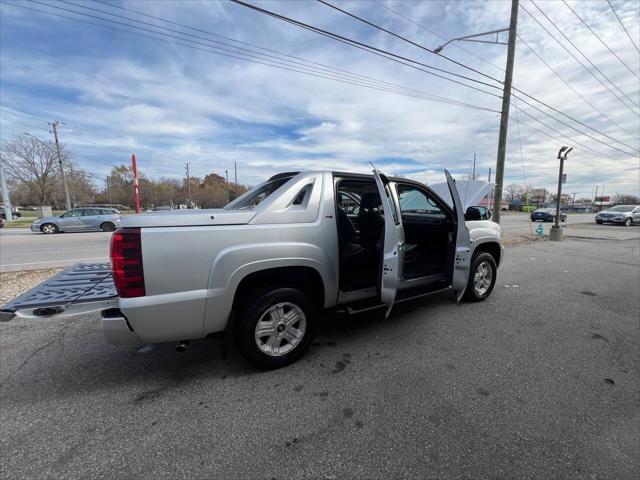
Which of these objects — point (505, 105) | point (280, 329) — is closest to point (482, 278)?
point (280, 329)

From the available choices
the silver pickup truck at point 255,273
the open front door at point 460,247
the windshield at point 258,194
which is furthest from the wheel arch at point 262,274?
the open front door at point 460,247

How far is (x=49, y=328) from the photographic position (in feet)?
12.2

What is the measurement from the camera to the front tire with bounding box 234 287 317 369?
2.59 meters

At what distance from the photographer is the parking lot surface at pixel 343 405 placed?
1.84m

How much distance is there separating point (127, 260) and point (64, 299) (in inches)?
24.8

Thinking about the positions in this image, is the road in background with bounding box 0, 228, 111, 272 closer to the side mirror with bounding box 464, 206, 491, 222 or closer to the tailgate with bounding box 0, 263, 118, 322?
the tailgate with bounding box 0, 263, 118, 322

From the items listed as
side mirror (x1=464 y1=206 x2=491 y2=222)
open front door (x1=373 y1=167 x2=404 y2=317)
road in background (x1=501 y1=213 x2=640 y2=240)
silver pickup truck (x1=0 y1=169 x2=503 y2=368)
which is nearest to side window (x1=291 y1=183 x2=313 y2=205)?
silver pickup truck (x1=0 y1=169 x2=503 y2=368)

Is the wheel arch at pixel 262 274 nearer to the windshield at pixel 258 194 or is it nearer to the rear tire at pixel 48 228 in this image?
the windshield at pixel 258 194

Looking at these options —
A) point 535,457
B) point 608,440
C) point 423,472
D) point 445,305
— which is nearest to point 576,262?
point 445,305

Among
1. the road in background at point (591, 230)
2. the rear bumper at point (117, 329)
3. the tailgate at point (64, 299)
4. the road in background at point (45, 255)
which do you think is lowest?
the road in background at point (591, 230)

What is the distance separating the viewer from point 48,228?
628 inches

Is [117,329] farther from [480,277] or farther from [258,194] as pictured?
[480,277]

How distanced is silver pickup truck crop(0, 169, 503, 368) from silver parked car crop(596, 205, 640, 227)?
87.3 feet

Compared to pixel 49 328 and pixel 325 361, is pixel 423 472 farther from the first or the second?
pixel 49 328
